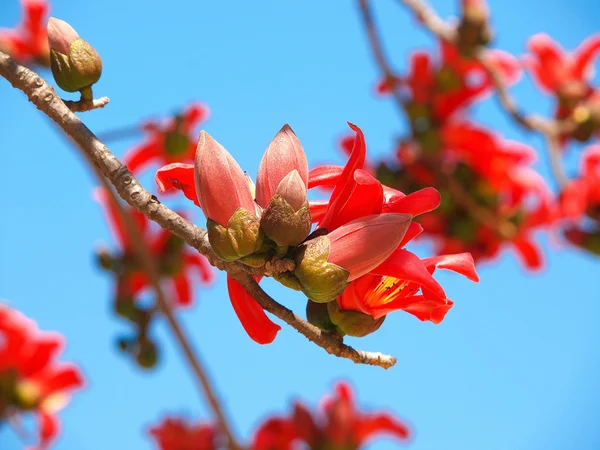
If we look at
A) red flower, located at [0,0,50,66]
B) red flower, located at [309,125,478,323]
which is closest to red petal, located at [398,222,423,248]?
red flower, located at [309,125,478,323]

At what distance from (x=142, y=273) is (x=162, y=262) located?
4.6 inches

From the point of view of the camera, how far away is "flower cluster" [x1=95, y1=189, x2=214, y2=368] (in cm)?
225

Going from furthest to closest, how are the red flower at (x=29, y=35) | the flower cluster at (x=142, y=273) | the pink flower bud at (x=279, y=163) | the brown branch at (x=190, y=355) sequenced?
the flower cluster at (x=142, y=273)
the red flower at (x=29, y=35)
the pink flower bud at (x=279, y=163)
the brown branch at (x=190, y=355)

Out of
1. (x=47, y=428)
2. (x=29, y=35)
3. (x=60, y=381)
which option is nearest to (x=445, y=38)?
(x=29, y=35)

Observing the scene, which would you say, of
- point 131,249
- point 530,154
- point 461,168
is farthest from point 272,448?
point 530,154

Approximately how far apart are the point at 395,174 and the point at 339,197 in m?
1.72

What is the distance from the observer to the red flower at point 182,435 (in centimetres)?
244

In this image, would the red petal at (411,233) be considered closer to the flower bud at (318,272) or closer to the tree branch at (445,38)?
the flower bud at (318,272)

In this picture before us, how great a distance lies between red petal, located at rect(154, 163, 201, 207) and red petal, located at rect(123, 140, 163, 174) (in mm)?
1530

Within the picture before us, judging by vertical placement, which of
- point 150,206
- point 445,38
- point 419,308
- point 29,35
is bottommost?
point 419,308

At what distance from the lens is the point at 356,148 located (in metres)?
0.81

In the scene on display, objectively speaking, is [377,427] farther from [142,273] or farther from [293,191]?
[293,191]

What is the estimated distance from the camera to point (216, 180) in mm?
775

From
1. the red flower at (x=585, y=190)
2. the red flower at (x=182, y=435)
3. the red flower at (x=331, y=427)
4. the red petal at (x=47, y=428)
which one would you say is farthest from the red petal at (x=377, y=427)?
the red petal at (x=47, y=428)
